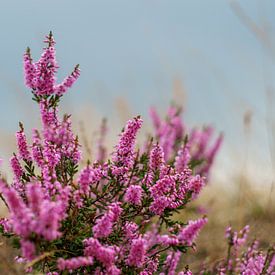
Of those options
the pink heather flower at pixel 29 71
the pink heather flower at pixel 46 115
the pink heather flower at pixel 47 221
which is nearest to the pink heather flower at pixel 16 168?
the pink heather flower at pixel 46 115

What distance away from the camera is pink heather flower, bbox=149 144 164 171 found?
3340 millimetres

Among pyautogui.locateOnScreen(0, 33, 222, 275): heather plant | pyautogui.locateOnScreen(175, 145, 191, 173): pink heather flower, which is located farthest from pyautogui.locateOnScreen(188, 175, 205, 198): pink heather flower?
pyautogui.locateOnScreen(175, 145, 191, 173): pink heather flower

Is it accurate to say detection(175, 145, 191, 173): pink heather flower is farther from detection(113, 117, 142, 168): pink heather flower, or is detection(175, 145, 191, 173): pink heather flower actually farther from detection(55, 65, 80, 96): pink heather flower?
detection(55, 65, 80, 96): pink heather flower

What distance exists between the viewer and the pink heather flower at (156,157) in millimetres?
3340

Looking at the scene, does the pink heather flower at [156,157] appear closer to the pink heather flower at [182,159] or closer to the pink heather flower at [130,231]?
the pink heather flower at [130,231]

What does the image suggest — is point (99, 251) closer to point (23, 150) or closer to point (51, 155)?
point (51, 155)

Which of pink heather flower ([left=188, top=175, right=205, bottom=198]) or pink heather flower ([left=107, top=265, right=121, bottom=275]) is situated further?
pink heather flower ([left=188, top=175, right=205, bottom=198])

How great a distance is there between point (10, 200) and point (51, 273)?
75 centimetres

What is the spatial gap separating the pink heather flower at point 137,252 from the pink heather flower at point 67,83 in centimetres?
97

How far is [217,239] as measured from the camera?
7355mm

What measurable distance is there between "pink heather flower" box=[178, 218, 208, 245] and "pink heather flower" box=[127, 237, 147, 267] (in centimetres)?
18

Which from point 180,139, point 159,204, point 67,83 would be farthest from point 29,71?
point 180,139

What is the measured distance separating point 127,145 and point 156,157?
0.16 metres

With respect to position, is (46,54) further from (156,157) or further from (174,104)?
(174,104)
